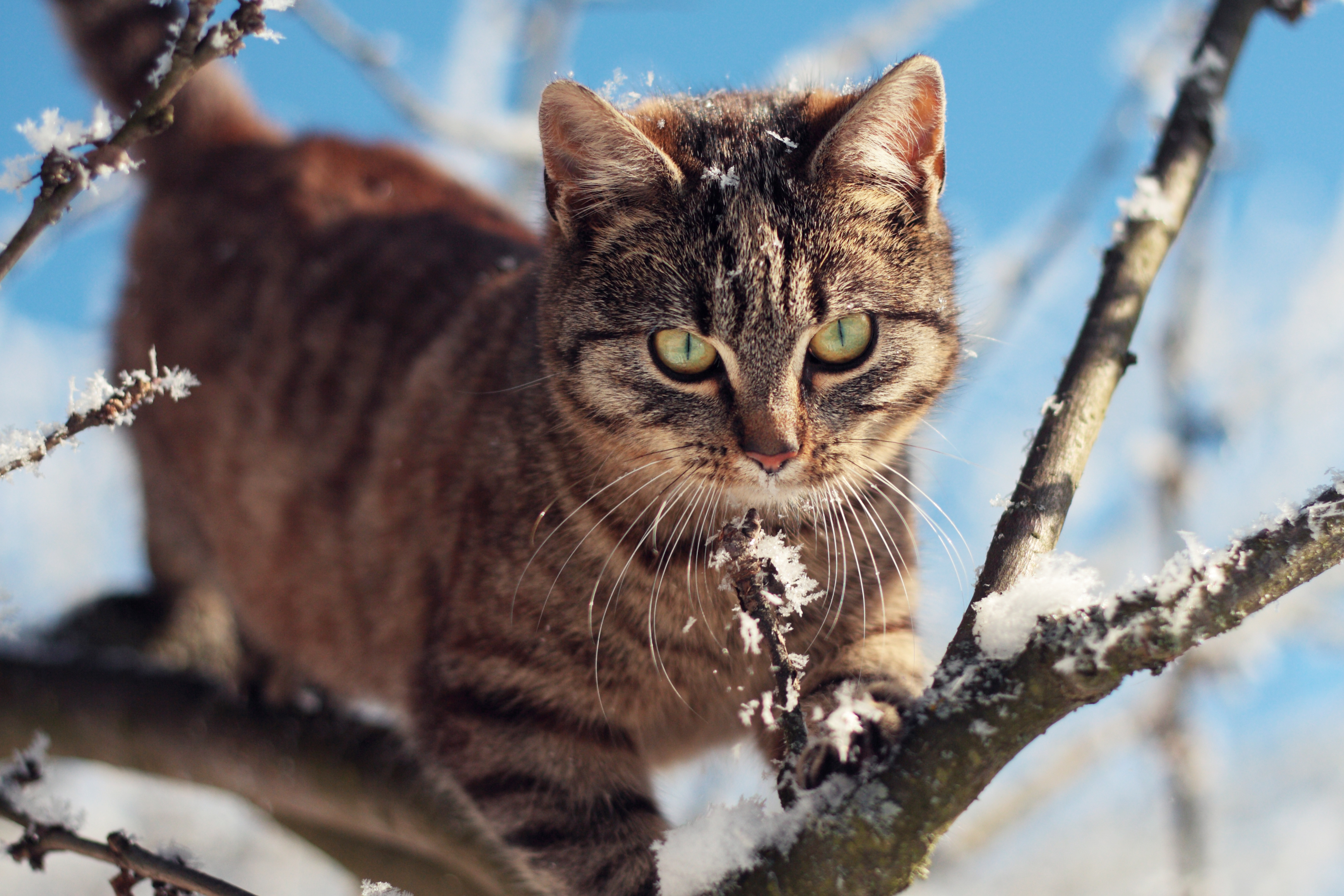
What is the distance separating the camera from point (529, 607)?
2.07 m

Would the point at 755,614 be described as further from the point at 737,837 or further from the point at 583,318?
the point at 583,318

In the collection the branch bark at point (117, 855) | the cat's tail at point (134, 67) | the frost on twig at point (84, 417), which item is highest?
the cat's tail at point (134, 67)

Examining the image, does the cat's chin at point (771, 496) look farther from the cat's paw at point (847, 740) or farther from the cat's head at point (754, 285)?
the cat's paw at point (847, 740)

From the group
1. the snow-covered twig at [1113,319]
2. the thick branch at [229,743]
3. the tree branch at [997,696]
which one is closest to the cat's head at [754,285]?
the snow-covered twig at [1113,319]

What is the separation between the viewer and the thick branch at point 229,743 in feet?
9.28

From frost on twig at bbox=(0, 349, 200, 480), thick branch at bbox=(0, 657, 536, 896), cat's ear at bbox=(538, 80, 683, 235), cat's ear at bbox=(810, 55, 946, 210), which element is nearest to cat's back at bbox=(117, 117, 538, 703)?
thick branch at bbox=(0, 657, 536, 896)

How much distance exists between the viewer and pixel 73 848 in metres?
1.37

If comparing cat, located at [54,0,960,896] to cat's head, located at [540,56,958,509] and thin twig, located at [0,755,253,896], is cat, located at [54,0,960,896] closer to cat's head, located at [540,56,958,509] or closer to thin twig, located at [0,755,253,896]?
cat's head, located at [540,56,958,509]

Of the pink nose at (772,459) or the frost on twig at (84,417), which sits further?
the pink nose at (772,459)

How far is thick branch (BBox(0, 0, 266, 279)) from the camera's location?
113 centimetres

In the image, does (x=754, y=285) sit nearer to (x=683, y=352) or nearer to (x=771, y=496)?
(x=683, y=352)

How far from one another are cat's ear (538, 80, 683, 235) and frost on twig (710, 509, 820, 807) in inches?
30.0

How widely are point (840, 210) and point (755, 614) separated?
851 mm

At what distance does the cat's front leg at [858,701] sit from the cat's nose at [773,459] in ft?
Result: 1.20
